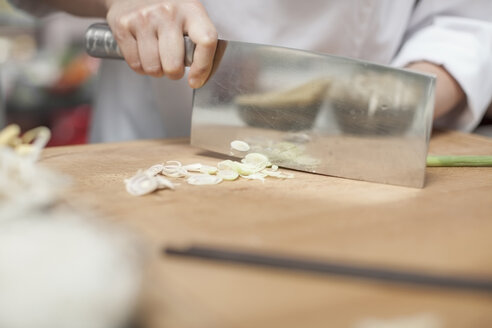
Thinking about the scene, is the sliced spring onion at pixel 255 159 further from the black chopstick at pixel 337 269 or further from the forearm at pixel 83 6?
the forearm at pixel 83 6

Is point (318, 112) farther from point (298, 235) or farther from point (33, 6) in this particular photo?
point (33, 6)

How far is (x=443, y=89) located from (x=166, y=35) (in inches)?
26.6

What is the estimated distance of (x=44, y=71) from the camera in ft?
9.71

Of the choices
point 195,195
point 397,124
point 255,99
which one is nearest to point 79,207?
point 195,195

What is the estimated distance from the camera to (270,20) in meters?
1.25

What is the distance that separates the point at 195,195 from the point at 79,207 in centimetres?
17

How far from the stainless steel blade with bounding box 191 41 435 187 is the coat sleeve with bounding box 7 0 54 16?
2.37ft

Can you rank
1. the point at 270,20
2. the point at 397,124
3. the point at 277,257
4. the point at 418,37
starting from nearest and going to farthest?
the point at 277,257 → the point at 397,124 → the point at 270,20 → the point at 418,37

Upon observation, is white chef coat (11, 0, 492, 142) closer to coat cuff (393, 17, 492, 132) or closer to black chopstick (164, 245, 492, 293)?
coat cuff (393, 17, 492, 132)

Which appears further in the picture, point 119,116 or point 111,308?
point 119,116

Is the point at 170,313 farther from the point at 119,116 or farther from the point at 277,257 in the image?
the point at 119,116

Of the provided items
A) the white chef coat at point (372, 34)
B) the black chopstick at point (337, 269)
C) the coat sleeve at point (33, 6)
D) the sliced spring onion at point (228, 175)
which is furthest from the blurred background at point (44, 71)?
the black chopstick at point (337, 269)

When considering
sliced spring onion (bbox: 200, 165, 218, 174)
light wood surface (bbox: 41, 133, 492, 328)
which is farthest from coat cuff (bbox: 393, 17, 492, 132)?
sliced spring onion (bbox: 200, 165, 218, 174)

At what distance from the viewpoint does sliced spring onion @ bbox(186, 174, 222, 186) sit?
2.78 feet
